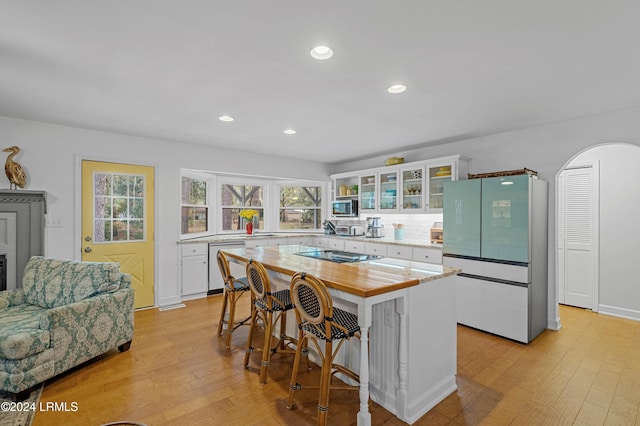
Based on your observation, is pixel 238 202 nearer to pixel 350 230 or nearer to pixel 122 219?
pixel 122 219

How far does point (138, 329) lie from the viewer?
3.62 m

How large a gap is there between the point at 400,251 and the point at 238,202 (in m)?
3.16

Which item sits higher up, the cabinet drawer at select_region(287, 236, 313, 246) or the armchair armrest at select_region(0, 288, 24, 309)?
the cabinet drawer at select_region(287, 236, 313, 246)

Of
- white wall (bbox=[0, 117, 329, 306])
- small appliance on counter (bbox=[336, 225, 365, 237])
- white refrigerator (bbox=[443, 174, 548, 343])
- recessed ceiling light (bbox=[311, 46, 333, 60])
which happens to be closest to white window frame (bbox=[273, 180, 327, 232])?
small appliance on counter (bbox=[336, 225, 365, 237])

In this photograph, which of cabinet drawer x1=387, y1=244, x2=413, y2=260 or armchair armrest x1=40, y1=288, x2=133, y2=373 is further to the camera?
cabinet drawer x1=387, y1=244, x2=413, y2=260

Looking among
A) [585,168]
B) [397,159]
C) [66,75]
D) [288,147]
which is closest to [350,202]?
[397,159]

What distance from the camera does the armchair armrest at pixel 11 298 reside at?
2.88 meters

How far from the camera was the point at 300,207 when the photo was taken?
21.4 ft

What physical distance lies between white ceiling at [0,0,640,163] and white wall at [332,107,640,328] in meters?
0.20

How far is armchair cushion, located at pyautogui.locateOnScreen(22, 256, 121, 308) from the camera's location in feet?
9.31

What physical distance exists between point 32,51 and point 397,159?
4.40m

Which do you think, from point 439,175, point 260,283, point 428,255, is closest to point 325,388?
point 260,283

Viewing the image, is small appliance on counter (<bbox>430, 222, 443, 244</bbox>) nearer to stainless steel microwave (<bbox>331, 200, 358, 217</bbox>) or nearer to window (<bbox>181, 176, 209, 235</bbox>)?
stainless steel microwave (<bbox>331, 200, 358, 217</bbox>)

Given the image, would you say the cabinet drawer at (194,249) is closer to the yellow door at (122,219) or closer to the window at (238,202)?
the yellow door at (122,219)
